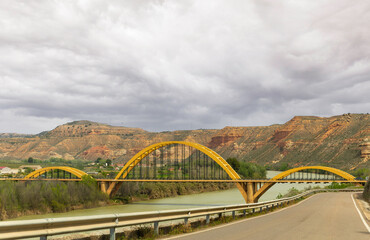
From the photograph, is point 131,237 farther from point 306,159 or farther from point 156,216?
point 306,159

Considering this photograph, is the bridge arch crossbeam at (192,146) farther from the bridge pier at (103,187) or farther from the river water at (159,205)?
the river water at (159,205)

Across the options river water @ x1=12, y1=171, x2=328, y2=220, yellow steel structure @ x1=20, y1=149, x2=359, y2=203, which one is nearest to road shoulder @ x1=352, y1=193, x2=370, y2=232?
river water @ x1=12, y1=171, x2=328, y2=220

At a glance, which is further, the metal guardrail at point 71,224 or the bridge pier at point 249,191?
the bridge pier at point 249,191

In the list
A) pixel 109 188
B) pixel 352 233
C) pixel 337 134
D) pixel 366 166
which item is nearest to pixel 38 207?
pixel 109 188

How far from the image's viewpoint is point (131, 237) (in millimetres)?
10594

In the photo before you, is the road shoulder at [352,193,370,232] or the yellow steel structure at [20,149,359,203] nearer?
the road shoulder at [352,193,370,232]

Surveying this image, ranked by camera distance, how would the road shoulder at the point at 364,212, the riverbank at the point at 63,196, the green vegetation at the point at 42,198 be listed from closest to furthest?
the road shoulder at the point at 364,212, the green vegetation at the point at 42,198, the riverbank at the point at 63,196

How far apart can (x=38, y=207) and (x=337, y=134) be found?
138404 mm

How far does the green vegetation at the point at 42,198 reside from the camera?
1886 inches

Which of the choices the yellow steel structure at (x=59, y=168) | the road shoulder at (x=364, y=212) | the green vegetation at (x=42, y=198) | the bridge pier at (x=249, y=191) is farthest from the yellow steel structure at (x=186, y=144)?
the road shoulder at (x=364, y=212)

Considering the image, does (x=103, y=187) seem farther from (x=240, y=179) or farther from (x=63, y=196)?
(x=240, y=179)

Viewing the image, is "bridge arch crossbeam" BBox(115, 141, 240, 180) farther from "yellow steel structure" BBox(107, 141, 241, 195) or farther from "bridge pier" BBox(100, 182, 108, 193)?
"bridge pier" BBox(100, 182, 108, 193)

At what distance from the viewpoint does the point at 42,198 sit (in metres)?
52.4

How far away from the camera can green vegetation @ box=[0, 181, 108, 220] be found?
47.9 meters
